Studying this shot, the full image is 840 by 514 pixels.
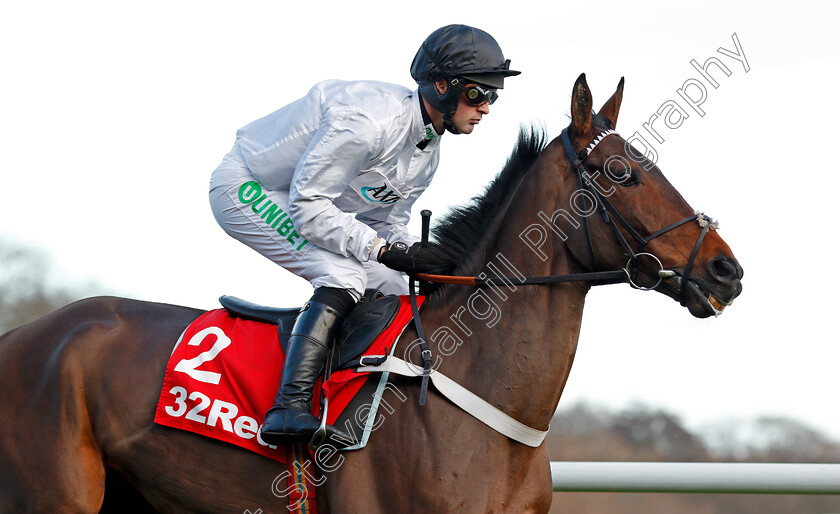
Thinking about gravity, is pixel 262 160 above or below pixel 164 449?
above

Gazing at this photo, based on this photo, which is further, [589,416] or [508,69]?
[589,416]

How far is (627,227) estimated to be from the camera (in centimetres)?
306

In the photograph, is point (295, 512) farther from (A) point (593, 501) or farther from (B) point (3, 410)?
(A) point (593, 501)

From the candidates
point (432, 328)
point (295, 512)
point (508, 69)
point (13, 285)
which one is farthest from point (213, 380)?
point (13, 285)

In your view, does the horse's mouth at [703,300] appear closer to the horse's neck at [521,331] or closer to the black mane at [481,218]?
the horse's neck at [521,331]

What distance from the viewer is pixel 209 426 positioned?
10.7 ft

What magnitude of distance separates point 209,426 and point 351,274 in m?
0.82

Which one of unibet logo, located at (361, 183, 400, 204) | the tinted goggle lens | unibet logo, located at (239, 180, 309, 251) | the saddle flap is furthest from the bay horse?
unibet logo, located at (239, 180, 309, 251)

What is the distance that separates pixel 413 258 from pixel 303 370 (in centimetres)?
61

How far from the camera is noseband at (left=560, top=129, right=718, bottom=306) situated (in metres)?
2.97

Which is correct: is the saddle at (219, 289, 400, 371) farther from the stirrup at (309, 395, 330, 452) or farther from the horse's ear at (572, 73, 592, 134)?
the horse's ear at (572, 73, 592, 134)

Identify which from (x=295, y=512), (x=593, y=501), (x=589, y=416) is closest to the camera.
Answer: (x=295, y=512)

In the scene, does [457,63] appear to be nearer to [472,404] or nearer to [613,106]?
[613,106]

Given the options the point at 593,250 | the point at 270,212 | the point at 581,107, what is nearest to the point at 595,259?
the point at 593,250
